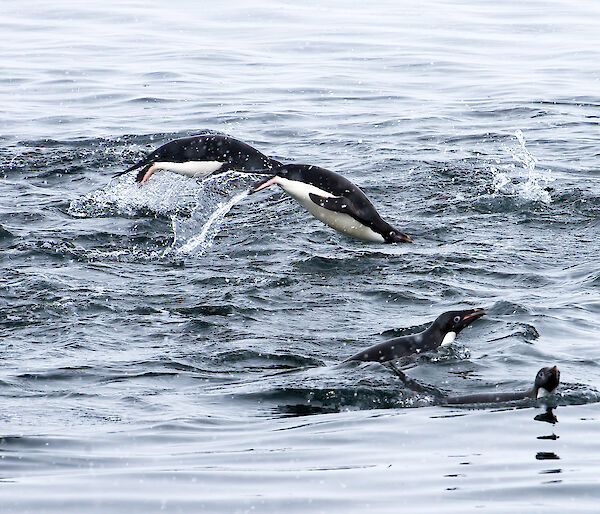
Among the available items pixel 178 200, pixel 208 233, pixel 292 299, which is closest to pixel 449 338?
pixel 292 299

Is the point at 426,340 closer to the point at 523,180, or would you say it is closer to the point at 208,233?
the point at 208,233

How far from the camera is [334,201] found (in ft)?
33.7

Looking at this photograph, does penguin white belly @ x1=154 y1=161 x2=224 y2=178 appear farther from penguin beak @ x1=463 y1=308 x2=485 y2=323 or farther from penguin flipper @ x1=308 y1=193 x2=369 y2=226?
penguin beak @ x1=463 y1=308 x2=485 y2=323

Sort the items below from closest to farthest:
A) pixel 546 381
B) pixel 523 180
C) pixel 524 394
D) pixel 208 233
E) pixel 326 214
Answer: pixel 546 381 → pixel 524 394 → pixel 326 214 → pixel 208 233 → pixel 523 180

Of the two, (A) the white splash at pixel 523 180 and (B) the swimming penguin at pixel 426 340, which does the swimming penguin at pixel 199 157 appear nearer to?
(A) the white splash at pixel 523 180

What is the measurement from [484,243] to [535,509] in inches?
217

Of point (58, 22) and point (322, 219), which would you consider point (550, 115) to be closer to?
point (322, 219)

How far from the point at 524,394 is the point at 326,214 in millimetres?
4167

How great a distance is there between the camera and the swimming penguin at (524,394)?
643 cm

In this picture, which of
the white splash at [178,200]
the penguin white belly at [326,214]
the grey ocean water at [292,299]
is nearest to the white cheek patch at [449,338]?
the grey ocean water at [292,299]

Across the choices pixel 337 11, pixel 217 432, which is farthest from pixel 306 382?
pixel 337 11

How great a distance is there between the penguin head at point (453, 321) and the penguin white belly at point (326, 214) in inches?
105

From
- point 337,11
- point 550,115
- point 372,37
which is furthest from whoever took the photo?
point 337,11

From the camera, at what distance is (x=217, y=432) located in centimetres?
604
